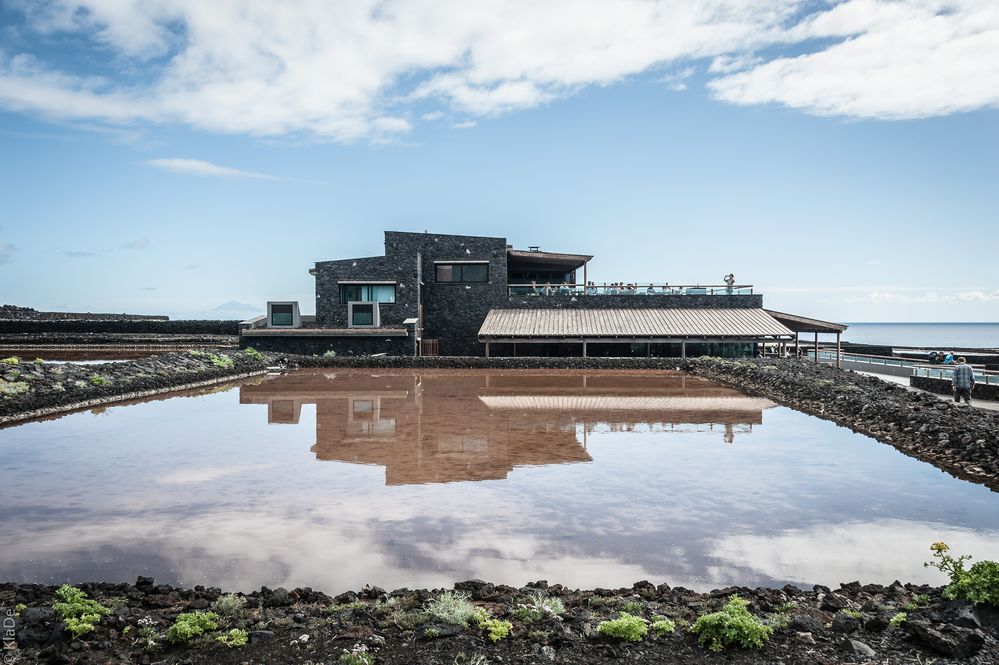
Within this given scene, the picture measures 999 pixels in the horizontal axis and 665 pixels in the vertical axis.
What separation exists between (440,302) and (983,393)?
28.4 metres

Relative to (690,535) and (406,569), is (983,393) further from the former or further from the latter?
(406,569)

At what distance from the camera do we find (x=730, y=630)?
5441 millimetres

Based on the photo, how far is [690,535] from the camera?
28.1 feet

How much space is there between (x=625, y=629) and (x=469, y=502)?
4.69m

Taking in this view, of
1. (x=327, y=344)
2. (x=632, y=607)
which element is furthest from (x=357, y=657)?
(x=327, y=344)

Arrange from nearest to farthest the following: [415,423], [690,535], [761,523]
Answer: [690,535] < [761,523] < [415,423]

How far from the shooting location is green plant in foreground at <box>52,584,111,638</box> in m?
5.56

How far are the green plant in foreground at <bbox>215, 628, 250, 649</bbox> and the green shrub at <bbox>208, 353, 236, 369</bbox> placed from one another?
27.3 meters

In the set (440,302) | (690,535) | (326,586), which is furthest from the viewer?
(440,302)

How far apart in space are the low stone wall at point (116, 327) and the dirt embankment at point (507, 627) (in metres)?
47.7

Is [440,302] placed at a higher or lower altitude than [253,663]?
higher

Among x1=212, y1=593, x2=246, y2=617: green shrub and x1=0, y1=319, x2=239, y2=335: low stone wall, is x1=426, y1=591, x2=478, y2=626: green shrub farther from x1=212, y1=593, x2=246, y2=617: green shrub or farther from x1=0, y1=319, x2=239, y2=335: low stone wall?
x1=0, y1=319, x2=239, y2=335: low stone wall

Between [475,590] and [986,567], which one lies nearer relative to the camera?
[986,567]

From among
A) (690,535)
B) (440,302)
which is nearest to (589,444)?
(690,535)
